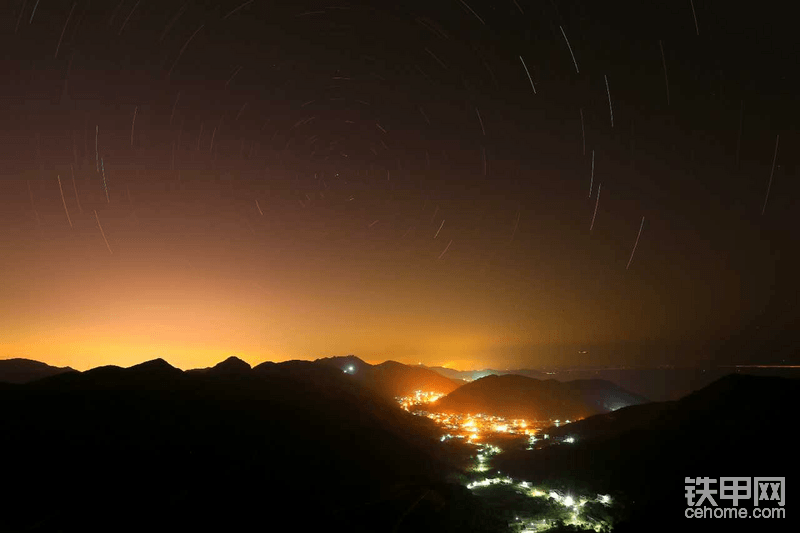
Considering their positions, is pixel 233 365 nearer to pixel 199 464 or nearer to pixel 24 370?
pixel 199 464

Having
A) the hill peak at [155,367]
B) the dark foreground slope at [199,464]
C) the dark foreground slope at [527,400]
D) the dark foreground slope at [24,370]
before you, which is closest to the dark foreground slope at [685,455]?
the dark foreground slope at [199,464]

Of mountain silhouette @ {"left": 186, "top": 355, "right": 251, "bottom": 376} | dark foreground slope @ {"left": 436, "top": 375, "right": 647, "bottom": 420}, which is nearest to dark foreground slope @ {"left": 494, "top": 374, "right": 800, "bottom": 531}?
dark foreground slope @ {"left": 436, "top": 375, "right": 647, "bottom": 420}

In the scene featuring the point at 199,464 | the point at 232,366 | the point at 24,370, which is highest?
the point at 232,366

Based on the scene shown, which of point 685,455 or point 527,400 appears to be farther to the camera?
point 527,400

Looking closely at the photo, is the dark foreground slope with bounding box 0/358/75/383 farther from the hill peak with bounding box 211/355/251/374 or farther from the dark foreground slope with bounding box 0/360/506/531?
the dark foreground slope with bounding box 0/360/506/531

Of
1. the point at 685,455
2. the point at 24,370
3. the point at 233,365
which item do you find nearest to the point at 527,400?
the point at 685,455
